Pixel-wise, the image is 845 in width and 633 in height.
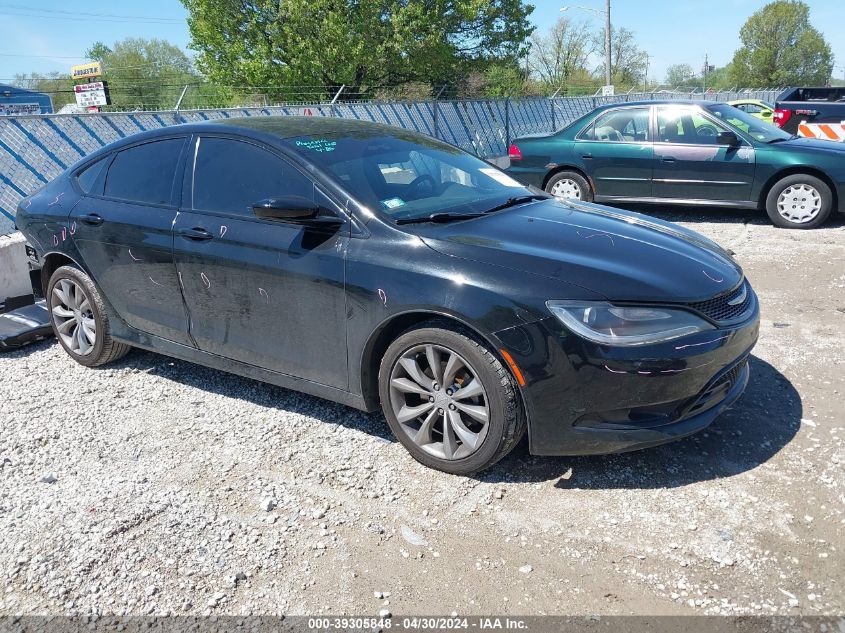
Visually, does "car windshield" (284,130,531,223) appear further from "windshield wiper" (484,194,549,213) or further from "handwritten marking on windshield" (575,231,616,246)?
"handwritten marking on windshield" (575,231,616,246)

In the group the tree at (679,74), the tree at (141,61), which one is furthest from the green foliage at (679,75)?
the tree at (141,61)

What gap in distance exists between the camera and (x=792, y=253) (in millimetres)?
7191

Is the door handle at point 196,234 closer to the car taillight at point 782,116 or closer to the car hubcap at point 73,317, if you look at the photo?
the car hubcap at point 73,317

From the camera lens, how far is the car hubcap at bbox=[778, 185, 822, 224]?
8.15 m

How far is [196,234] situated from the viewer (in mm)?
3875

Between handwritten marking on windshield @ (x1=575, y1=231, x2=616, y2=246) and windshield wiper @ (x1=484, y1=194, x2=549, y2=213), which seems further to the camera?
windshield wiper @ (x1=484, y1=194, x2=549, y2=213)

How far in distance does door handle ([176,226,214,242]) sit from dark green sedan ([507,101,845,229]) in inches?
227

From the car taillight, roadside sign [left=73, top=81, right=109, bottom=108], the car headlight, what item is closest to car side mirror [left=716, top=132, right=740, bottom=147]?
the car taillight

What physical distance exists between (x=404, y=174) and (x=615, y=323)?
4.98ft

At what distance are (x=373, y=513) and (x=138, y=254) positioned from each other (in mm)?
2260

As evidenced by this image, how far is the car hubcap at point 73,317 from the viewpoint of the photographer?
15.5 feet

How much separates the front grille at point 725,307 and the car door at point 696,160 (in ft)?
18.7

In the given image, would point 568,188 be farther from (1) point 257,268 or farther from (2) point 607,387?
(2) point 607,387

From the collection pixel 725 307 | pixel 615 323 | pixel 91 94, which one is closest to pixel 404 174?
pixel 615 323
